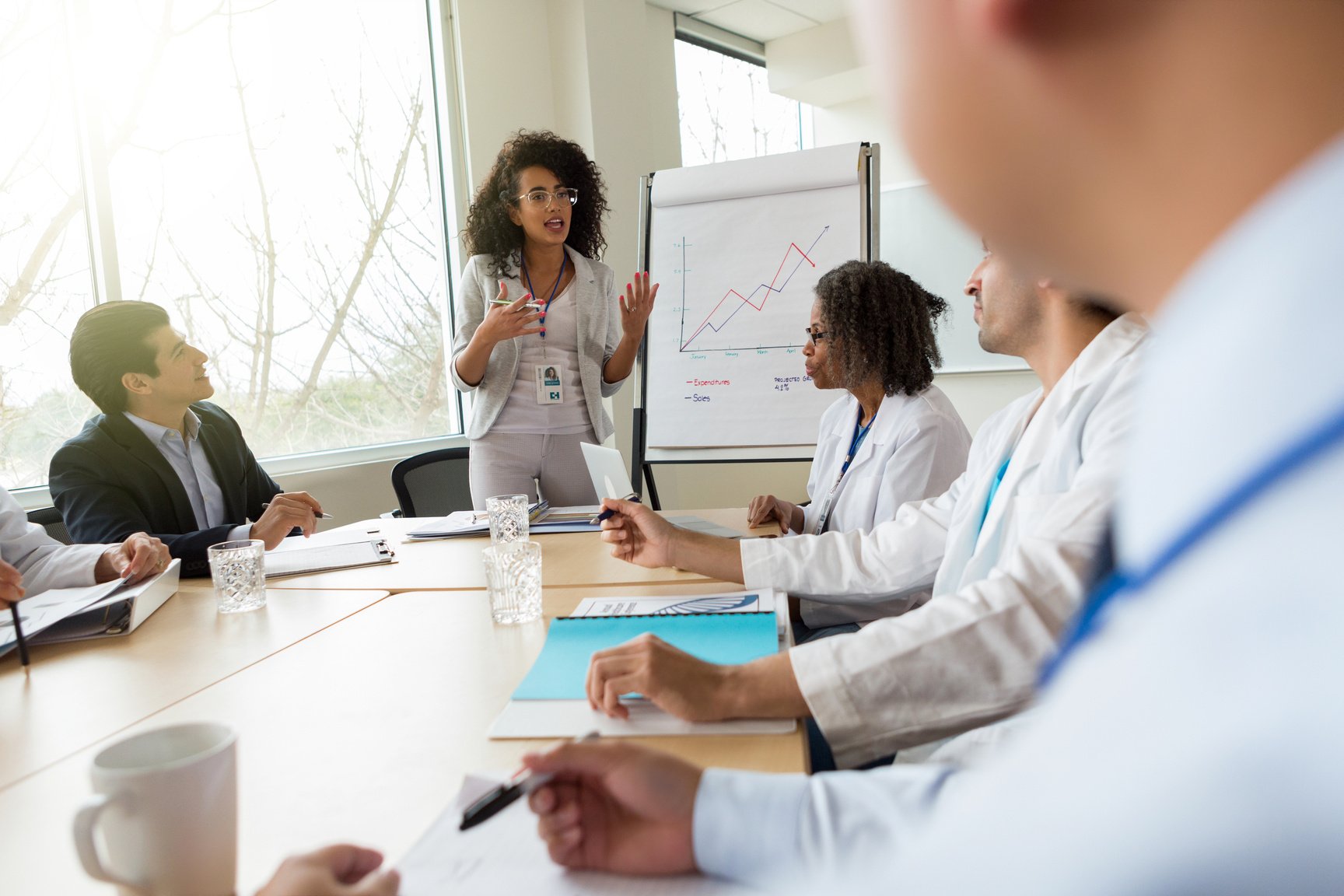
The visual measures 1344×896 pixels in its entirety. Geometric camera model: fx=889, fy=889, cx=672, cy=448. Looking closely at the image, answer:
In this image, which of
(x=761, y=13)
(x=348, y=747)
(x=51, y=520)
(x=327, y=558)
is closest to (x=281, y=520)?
(x=327, y=558)

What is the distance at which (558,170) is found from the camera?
304 cm

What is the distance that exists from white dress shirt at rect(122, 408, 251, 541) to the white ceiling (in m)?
3.83

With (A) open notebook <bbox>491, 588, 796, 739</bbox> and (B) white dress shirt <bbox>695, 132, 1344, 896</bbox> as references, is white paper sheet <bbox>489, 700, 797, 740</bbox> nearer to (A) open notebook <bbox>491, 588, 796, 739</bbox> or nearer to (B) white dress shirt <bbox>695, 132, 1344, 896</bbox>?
(A) open notebook <bbox>491, 588, 796, 739</bbox>

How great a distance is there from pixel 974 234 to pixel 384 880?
1.62 feet

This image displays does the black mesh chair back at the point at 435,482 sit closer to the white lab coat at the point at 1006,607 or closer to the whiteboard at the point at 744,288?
the whiteboard at the point at 744,288

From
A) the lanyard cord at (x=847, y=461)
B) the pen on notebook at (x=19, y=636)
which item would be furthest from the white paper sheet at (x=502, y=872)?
the lanyard cord at (x=847, y=461)

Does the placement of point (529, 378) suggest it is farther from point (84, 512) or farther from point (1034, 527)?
point (1034, 527)

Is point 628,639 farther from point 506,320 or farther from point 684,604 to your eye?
point 506,320

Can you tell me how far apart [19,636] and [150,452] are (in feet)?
3.34

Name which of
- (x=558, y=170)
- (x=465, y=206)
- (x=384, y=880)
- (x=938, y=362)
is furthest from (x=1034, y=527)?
(x=465, y=206)

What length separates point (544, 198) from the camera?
2.90m

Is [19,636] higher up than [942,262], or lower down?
lower down

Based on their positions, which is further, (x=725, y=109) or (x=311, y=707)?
(x=725, y=109)

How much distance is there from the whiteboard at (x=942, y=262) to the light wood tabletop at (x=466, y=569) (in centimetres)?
348
